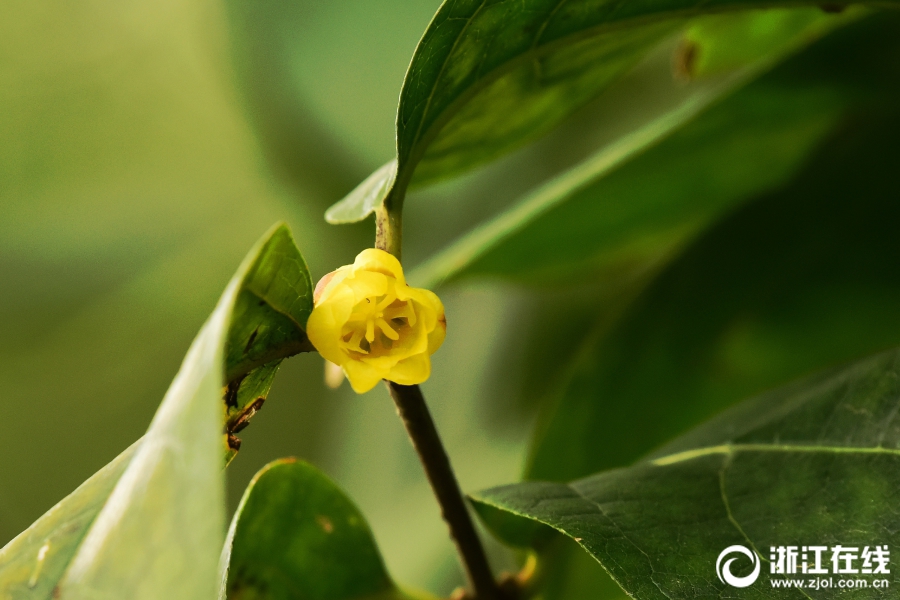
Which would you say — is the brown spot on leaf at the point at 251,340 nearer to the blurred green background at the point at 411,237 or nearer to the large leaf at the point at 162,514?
the large leaf at the point at 162,514

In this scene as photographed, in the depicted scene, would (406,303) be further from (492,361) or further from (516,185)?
(516,185)

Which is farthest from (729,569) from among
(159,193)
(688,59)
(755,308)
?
(159,193)

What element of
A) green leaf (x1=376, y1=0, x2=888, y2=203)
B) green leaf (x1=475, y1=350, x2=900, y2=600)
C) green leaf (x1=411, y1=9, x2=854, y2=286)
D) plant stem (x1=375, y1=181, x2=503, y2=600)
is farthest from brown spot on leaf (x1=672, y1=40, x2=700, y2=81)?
plant stem (x1=375, y1=181, x2=503, y2=600)

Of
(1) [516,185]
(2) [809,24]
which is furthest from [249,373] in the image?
(1) [516,185]

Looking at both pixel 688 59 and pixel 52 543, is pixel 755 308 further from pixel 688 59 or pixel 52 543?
pixel 52 543

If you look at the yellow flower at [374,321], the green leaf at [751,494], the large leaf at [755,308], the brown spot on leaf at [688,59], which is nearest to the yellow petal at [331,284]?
the yellow flower at [374,321]
